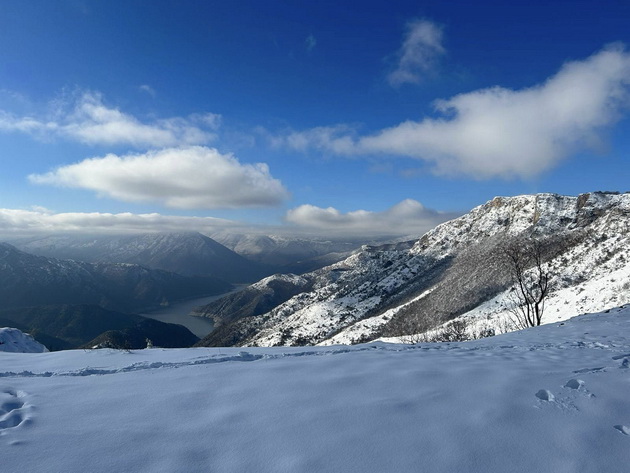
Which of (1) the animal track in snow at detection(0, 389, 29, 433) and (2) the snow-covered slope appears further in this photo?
(2) the snow-covered slope

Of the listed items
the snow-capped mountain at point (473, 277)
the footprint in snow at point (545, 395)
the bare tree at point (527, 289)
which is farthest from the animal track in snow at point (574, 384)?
the snow-capped mountain at point (473, 277)

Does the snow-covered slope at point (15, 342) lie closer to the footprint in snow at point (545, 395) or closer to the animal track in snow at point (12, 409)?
the animal track in snow at point (12, 409)

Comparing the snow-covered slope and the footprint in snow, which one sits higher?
the footprint in snow

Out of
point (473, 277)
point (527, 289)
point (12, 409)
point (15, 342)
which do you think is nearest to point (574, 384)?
point (12, 409)

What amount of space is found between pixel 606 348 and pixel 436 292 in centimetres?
10114

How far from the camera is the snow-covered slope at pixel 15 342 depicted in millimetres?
40344

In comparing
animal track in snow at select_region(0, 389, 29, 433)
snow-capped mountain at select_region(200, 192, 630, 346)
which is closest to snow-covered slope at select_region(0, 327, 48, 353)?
animal track in snow at select_region(0, 389, 29, 433)

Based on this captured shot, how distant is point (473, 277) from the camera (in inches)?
4008

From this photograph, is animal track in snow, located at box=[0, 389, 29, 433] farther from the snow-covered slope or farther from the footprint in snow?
the snow-covered slope

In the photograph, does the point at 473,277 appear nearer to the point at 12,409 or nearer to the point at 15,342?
the point at 15,342

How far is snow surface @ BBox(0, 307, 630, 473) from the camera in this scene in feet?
13.0

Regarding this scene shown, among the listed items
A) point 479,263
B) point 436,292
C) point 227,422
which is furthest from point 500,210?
point 227,422

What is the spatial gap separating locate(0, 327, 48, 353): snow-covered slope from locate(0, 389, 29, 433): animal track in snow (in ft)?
150

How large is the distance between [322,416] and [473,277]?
356ft
